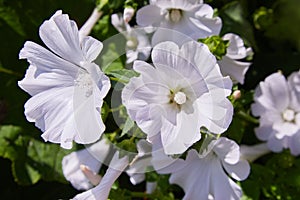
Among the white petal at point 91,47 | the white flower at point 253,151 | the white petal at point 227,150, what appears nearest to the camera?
the white petal at point 91,47

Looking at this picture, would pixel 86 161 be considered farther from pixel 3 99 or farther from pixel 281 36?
pixel 281 36

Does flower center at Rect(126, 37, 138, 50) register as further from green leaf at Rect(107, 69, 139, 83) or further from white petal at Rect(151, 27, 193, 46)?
green leaf at Rect(107, 69, 139, 83)

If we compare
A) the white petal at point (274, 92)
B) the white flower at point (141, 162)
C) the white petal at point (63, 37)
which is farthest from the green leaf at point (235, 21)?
the white petal at point (63, 37)

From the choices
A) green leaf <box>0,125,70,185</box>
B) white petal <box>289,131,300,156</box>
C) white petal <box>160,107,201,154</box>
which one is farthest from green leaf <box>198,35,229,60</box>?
green leaf <box>0,125,70,185</box>

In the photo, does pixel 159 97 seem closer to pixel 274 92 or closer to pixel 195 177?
pixel 195 177

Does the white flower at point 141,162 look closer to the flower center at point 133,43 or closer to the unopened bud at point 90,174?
the unopened bud at point 90,174


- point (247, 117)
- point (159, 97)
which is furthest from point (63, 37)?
point (247, 117)
